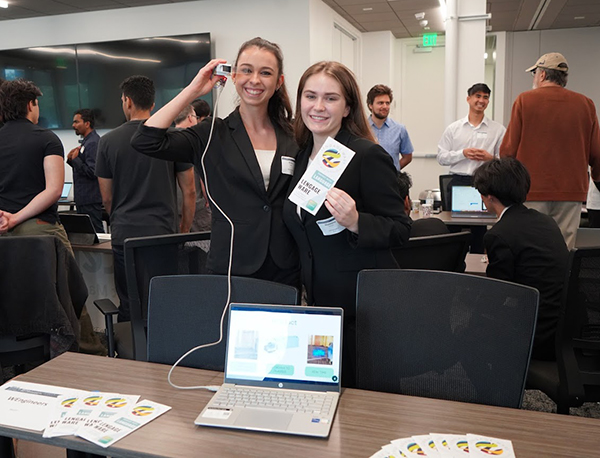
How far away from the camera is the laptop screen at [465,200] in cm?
460

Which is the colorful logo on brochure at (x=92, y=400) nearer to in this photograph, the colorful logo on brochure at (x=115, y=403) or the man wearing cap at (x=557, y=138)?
the colorful logo on brochure at (x=115, y=403)

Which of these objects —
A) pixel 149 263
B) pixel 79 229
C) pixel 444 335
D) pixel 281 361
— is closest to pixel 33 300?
pixel 149 263

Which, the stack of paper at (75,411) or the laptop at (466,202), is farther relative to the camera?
the laptop at (466,202)

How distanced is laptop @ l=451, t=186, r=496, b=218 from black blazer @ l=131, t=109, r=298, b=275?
2976mm

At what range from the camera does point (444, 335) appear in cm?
151

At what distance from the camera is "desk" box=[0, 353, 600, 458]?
111 cm

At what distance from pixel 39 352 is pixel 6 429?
1.43 m

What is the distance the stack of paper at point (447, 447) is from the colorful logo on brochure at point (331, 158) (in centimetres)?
75

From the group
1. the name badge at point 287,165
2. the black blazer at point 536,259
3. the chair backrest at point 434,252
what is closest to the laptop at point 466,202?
the black blazer at point 536,259

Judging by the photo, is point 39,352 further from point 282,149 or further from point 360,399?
point 360,399

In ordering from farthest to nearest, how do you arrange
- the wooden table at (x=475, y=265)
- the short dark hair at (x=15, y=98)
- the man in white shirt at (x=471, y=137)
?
the man in white shirt at (x=471, y=137) → the short dark hair at (x=15, y=98) → the wooden table at (x=475, y=265)

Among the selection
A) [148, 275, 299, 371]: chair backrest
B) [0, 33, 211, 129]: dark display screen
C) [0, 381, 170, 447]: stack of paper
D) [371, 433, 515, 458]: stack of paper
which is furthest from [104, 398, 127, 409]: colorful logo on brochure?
[0, 33, 211, 129]: dark display screen

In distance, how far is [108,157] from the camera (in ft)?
9.90

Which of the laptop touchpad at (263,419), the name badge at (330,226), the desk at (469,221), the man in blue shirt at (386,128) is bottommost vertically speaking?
the desk at (469,221)
